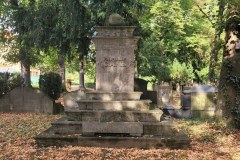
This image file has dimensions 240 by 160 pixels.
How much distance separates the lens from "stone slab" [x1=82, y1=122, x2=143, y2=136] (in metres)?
9.22

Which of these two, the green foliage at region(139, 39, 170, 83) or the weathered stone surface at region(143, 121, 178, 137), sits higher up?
the green foliage at region(139, 39, 170, 83)

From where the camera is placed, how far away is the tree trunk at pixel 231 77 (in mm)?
11469

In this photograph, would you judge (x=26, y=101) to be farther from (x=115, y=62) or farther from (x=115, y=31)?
(x=115, y=31)

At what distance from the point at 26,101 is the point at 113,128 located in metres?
9.51

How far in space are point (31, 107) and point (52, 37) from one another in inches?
171

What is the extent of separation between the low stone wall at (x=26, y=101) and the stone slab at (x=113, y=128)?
8485mm

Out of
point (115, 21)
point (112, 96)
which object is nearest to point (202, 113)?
point (112, 96)

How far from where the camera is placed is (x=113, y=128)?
9273 millimetres

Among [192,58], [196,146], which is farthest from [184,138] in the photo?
[192,58]

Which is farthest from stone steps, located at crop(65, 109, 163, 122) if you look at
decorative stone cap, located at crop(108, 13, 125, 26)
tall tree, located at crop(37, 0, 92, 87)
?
tall tree, located at crop(37, 0, 92, 87)

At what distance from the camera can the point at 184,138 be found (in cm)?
893

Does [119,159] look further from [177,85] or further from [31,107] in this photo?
[177,85]

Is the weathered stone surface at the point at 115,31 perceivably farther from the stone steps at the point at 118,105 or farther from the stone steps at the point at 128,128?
the stone steps at the point at 128,128

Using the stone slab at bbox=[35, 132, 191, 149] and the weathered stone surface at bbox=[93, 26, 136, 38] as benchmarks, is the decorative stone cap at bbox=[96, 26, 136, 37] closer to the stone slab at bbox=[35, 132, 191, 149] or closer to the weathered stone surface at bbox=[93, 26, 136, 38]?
the weathered stone surface at bbox=[93, 26, 136, 38]
